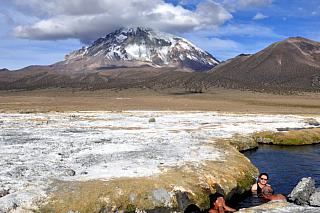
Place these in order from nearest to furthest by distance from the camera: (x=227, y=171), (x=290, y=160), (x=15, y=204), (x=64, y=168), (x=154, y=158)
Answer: (x=15, y=204) < (x=64, y=168) < (x=227, y=171) < (x=154, y=158) < (x=290, y=160)

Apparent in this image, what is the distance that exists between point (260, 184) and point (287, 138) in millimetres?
28129

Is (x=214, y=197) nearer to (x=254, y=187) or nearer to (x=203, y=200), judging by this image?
(x=203, y=200)

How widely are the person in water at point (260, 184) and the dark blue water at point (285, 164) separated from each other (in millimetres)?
991

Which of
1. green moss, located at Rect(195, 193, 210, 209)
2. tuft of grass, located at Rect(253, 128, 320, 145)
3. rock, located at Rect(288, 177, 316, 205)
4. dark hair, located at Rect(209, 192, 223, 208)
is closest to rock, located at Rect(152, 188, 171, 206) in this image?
green moss, located at Rect(195, 193, 210, 209)

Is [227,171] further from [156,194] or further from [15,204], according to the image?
[15,204]

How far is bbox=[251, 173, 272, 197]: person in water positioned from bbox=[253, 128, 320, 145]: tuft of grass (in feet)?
86.5

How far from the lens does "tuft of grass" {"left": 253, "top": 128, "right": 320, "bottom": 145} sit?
56000 millimetres

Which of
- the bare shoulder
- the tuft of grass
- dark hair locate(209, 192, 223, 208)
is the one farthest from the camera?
the tuft of grass

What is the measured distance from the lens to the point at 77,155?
35219 mm

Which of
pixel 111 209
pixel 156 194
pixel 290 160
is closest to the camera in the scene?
pixel 111 209

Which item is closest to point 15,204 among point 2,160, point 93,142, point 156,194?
point 156,194

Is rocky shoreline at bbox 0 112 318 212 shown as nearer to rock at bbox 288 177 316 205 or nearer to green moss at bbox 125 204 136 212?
green moss at bbox 125 204 136 212

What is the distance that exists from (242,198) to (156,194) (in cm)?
826

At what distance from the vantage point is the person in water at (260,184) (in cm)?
2998
